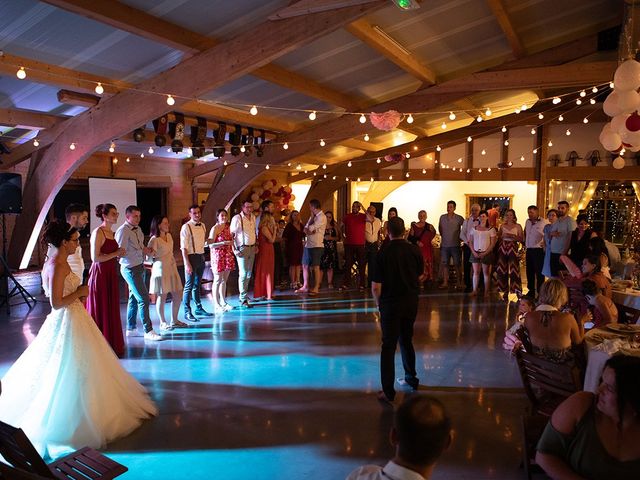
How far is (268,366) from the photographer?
496 cm

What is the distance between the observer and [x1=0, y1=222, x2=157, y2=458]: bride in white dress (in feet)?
10.7

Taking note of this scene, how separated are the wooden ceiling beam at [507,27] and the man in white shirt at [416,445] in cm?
570

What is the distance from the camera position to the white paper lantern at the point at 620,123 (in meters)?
5.29

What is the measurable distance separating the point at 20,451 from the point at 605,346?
295 cm

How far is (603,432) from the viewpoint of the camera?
1.78m

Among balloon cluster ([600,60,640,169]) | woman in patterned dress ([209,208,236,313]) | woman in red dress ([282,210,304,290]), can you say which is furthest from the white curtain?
woman in patterned dress ([209,208,236,313])

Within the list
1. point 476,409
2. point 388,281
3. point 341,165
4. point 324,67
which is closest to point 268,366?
point 388,281

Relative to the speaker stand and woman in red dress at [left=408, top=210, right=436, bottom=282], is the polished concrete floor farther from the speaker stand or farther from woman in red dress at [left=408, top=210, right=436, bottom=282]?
woman in red dress at [left=408, top=210, right=436, bottom=282]

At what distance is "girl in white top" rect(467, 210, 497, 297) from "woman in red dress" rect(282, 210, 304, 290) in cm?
274

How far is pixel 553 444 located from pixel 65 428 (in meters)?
2.72

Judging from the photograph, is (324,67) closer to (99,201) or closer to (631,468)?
(99,201)

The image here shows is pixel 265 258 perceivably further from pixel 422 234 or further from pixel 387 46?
pixel 387 46

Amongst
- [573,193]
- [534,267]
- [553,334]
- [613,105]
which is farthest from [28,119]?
[573,193]

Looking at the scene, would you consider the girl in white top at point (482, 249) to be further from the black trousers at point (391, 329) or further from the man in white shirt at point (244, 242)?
the black trousers at point (391, 329)
